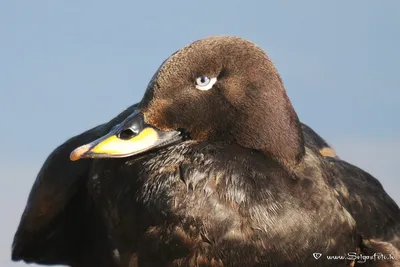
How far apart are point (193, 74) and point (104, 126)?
1129mm

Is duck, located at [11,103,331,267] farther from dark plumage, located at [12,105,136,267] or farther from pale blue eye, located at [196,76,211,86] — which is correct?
pale blue eye, located at [196,76,211,86]

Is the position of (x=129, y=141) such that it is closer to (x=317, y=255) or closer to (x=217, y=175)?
(x=217, y=175)

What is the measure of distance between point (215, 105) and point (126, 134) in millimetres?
472

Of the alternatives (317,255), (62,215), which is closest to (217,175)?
(317,255)

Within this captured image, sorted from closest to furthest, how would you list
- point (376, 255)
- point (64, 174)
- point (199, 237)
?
point (199, 237) → point (376, 255) → point (64, 174)

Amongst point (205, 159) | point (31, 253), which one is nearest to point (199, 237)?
point (205, 159)

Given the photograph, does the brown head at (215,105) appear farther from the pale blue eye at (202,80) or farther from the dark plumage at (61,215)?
the dark plumage at (61,215)

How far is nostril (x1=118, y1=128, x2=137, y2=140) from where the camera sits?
17.3 ft

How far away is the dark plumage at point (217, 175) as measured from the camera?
5141 millimetres

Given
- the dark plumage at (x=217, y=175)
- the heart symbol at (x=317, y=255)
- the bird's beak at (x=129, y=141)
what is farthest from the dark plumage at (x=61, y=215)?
the heart symbol at (x=317, y=255)

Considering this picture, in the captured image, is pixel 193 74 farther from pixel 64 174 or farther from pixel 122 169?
pixel 64 174

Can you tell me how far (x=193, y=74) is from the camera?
530 cm

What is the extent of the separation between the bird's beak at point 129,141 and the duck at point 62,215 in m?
0.69

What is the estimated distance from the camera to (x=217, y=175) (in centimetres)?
515
